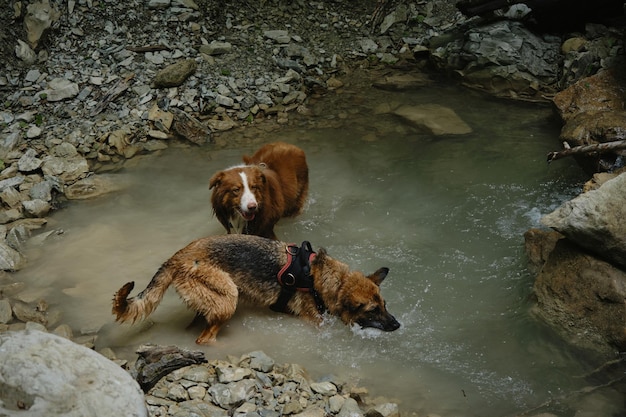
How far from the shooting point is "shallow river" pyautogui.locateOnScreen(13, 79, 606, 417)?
17.4ft

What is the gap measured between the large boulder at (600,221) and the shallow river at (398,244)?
0.89 meters

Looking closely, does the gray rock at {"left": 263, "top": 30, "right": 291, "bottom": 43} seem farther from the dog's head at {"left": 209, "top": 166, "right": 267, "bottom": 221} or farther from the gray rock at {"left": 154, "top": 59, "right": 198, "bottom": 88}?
the dog's head at {"left": 209, "top": 166, "right": 267, "bottom": 221}

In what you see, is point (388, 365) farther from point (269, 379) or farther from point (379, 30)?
point (379, 30)

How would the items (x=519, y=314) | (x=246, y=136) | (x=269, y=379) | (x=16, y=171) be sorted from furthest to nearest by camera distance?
1. (x=246, y=136)
2. (x=16, y=171)
3. (x=519, y=314)
4. (x=269, y=379)

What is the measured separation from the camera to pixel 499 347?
547cm

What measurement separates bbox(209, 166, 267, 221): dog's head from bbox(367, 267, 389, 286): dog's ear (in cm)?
149

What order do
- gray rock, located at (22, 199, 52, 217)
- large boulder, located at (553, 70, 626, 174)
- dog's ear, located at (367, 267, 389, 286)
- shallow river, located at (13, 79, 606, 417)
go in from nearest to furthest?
shallow river, located at (13, 79, 606, 417)
dog's ear, located at (367, 267, 389, 286)
large boulder, located at (553, 70, 626, 174)
gray rock, located at (22, 199, 52, 217)

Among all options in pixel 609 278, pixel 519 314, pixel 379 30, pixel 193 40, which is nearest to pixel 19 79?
pixel 193 40

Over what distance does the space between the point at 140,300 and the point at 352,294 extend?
1.99 m

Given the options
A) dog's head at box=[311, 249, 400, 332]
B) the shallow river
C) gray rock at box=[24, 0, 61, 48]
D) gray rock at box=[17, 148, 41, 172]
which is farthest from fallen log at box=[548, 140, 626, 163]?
gray rock at box=[24, 0, 61, 48]

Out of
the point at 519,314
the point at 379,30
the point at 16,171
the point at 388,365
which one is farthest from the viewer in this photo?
the point at 379,30

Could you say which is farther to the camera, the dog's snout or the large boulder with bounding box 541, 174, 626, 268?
the dog's snout

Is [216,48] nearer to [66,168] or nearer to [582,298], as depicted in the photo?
[66,168]

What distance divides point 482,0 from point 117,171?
697 centimetres
